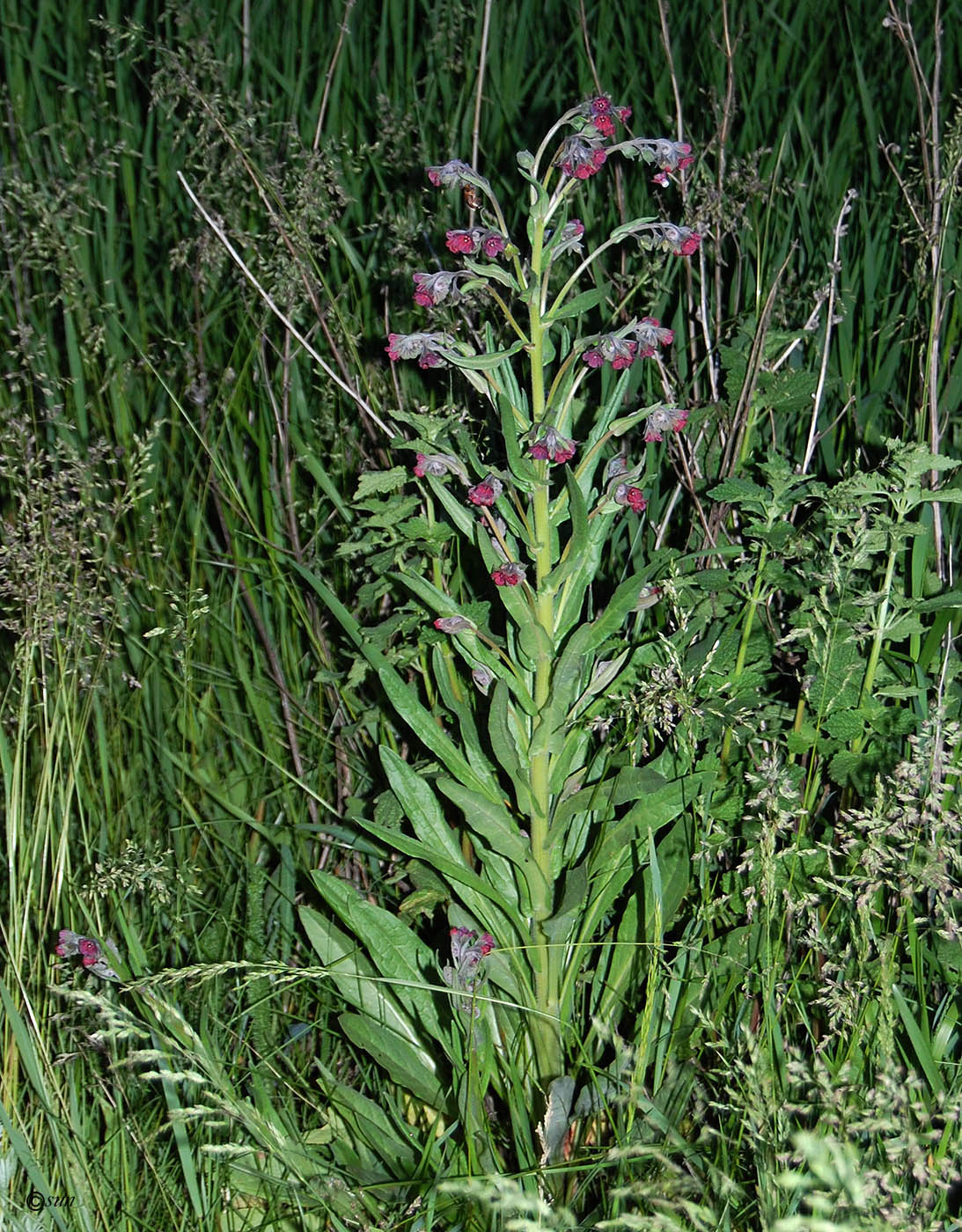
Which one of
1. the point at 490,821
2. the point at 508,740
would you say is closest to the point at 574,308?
the point at 508,740

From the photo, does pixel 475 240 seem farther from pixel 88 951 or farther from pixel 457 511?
pixel 88 951

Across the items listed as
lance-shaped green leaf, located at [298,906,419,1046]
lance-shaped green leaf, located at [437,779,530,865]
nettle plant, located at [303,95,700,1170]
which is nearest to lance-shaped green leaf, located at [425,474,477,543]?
nettle plant, located at [303,95,700,1170]

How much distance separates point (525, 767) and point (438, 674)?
217 mm

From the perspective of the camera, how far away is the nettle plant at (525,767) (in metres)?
1.51

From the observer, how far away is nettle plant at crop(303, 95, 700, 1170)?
1.51 m

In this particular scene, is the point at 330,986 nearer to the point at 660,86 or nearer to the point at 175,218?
the point at 175,218

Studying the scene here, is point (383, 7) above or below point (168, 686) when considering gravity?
above

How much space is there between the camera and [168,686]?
2279mm

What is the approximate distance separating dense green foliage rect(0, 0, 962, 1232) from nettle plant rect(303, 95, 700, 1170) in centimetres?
1

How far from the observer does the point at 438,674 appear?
1747 millimetres

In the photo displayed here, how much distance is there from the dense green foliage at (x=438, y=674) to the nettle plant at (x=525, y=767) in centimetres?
1

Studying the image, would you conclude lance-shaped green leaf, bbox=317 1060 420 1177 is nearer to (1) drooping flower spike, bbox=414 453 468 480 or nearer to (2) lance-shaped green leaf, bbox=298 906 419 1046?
(2) lance-shaped green leaf, bbox=298 906 419 1046

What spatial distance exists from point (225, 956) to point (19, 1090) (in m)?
0.34

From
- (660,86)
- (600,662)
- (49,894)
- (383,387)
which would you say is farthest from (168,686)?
(660,86)
